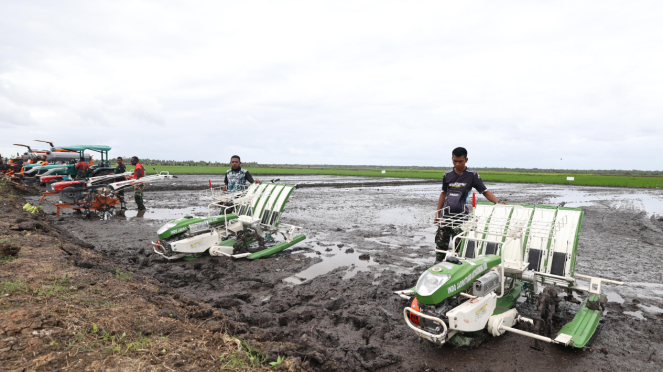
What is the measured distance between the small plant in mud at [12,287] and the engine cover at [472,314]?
5220mm

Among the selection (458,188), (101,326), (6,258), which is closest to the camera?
(101,326)

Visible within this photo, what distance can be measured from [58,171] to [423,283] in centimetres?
2373

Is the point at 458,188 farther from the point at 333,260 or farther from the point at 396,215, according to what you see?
the point at 396,215

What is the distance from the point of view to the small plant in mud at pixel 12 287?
4211 millimetres

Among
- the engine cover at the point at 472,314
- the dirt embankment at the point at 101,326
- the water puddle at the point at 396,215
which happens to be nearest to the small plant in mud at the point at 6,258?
the dirt embankment at the point at 101,326

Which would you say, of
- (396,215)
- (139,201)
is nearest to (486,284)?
(396,215)

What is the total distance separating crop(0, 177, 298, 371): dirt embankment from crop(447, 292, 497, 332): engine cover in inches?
72.7

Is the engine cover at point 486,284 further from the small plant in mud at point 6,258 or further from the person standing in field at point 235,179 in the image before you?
the small plant in mud at point 6,258

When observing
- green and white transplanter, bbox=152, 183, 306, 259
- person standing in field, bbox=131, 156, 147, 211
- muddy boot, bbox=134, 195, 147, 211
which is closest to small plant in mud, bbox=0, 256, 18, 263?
green and white transplanter, bbox=152, 183, 306, 259

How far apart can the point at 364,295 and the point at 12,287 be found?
4983mm

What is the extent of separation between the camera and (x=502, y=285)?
447 centimetres

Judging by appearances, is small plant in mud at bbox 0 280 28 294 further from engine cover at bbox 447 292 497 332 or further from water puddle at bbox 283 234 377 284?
engine cover at bbox 447 292 497 332

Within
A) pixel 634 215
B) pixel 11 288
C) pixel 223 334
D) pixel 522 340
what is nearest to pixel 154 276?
pixel 11 288

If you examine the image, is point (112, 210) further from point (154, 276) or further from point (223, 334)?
point (223, 334)
